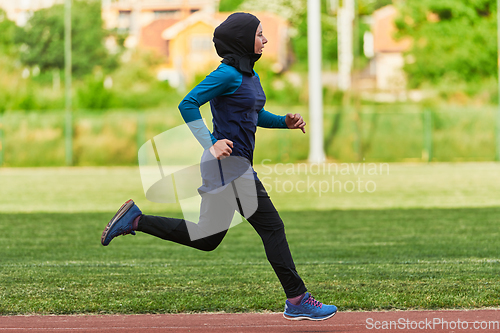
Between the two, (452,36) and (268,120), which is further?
(452,36)

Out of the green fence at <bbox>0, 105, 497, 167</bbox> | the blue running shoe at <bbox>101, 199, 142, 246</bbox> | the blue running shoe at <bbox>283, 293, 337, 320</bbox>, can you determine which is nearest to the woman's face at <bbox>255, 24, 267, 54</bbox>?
the blue running shoe at <bbox>101, 199, 142, 246</bbox>

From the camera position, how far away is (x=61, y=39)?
51.9 m

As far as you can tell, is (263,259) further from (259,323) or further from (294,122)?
(294,122)

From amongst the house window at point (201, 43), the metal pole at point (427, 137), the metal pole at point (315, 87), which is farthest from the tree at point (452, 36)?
the house window at point (201, 43)

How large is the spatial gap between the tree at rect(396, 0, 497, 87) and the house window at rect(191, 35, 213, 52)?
28727mm

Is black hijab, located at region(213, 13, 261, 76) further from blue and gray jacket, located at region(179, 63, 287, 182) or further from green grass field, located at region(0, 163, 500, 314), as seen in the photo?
green grass field, located at region(0, 163, 500, 314)

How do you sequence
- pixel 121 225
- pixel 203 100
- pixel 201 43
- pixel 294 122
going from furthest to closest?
pixel 201 43
pixel 294 122
pixel 121 225
pixel 203 100

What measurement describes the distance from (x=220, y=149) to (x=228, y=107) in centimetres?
37

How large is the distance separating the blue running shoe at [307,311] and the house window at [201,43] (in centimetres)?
6752

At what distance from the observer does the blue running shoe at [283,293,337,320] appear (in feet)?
15.3

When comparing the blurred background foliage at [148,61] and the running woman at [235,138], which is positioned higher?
the blurred background foliage at [148,61]

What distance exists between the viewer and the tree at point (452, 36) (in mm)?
40719

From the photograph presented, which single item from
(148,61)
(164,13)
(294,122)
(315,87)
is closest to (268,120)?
(294,122)

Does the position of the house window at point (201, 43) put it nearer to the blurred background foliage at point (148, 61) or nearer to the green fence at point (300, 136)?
the blurred background foliage at point (148, 61)
